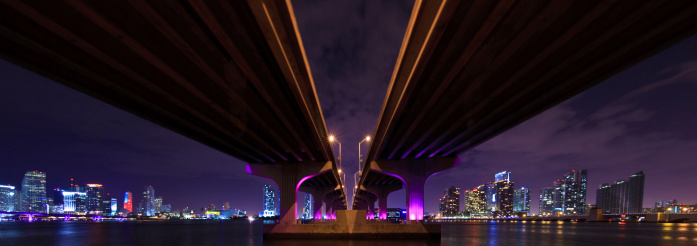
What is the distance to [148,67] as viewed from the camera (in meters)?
13.5

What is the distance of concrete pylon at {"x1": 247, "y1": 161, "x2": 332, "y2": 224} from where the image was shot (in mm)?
38125

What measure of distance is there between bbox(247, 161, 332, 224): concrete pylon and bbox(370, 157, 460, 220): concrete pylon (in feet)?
21.6

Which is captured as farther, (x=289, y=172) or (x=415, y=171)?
(x=415, y=171)

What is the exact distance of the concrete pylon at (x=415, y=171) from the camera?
3822 cm

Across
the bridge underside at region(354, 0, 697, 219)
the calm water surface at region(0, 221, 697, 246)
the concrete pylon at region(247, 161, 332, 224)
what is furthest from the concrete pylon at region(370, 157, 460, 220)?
the bridge underside at region(354, 0, 697, 219)

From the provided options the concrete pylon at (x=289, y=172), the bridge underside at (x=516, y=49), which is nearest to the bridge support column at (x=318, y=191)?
the concrete pylon at (x=289, y=172)

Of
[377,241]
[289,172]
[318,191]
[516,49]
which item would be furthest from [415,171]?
[318,191]

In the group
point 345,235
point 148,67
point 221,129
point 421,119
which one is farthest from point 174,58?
point 345,235

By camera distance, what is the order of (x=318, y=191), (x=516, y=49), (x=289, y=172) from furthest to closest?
(x=318, y=191) → (x=289, y=172) → (x=516, y=49)

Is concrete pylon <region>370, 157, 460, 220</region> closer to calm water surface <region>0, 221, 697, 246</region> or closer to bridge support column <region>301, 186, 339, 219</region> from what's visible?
calm water surface <region>0, 221, 697, 246</region>

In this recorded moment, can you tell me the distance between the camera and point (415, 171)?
39781 millimetres

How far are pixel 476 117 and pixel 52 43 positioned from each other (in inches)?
860

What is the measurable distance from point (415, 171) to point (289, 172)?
14.3 m

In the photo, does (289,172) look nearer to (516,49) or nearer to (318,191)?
(516,49)
